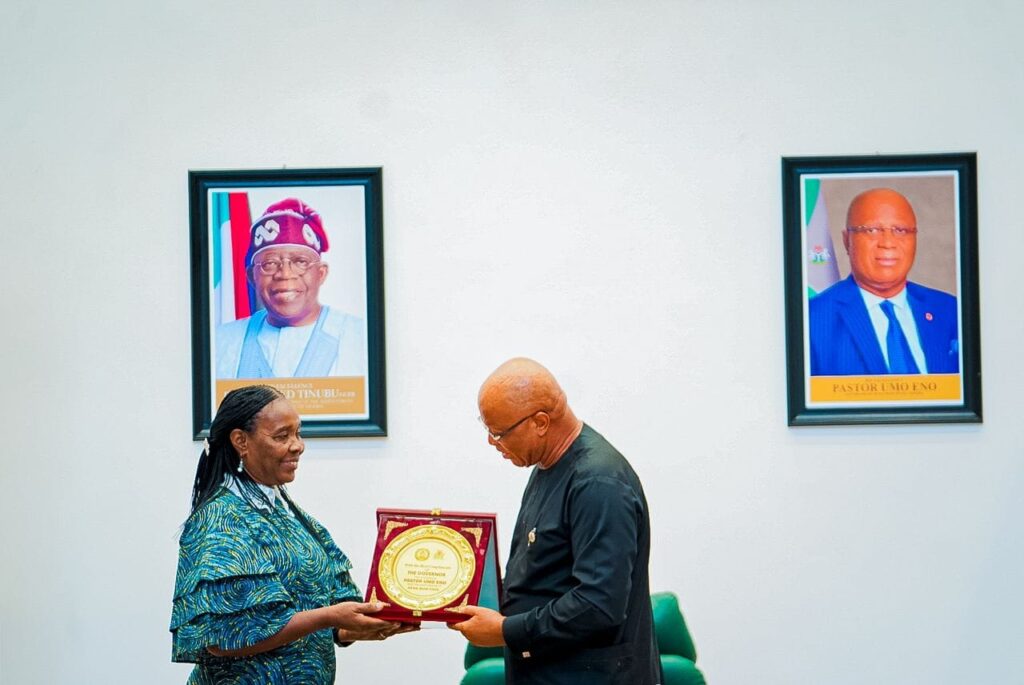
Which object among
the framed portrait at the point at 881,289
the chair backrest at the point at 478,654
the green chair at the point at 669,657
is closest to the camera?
the green chair at the point at 669,657

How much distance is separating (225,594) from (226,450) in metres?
0.38

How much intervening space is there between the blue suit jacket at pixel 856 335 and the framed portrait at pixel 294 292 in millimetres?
1572

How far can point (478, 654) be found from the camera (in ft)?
12.2

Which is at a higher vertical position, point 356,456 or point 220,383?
point 220,383

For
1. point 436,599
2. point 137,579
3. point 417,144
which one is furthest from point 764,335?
point 137,579

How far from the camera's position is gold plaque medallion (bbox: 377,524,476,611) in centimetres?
274

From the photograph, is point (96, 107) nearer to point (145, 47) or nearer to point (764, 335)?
point (145, 47)

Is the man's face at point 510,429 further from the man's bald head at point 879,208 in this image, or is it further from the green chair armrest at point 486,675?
the man's bald head at point 879,208

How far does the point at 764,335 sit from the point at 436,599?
5.98ft

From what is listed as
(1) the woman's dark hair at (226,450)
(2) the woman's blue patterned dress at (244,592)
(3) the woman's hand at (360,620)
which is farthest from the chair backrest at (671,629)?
(1) the woman's dark hair at (226,450)

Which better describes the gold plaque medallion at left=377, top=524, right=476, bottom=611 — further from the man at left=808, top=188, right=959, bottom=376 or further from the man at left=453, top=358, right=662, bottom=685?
the man at left=808, top=188, right=959, bottom=376

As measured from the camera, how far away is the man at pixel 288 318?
4.03 metres

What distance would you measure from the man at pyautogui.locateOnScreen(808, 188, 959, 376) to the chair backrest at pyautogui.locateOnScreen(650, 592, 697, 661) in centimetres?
103

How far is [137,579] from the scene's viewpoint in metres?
4.06
